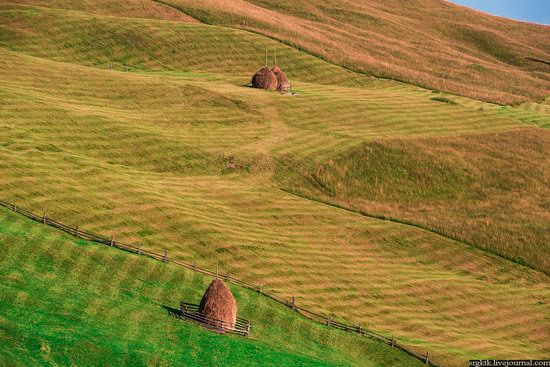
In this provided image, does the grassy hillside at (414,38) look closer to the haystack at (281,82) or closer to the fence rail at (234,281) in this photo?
the haystack at (281,82)

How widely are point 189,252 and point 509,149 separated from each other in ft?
143

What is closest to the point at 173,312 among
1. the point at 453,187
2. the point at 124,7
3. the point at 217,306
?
the point at 217,306

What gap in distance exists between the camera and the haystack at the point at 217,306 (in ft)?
155

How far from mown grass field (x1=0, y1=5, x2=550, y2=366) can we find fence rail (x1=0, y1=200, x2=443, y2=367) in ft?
4.37

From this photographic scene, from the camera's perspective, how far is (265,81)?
325ft

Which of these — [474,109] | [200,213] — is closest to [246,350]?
[200,213]

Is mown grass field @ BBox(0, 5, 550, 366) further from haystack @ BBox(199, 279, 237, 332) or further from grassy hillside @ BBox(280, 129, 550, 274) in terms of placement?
haystack @ BBox(199, 279, 237, 332)

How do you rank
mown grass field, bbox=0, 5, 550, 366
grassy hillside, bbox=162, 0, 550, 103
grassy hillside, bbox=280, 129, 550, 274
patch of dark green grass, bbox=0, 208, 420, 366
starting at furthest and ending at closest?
grassy hillside, bbox=162, 0, 550, 103 < grassy hillside, bbox=280, 129, 550, 274 < mown grass field, bbox=0, 5, 550, 366 < patch of dark green grass, bbox=0, 208, 420, 366

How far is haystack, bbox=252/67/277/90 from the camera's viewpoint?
9900 centimetres

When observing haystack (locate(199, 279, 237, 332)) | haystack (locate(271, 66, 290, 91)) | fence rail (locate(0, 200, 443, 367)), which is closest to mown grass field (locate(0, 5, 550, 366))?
fence rail (locate(0, 200, 443, 367))

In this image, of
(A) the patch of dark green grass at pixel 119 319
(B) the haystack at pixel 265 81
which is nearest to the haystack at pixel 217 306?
(A) the patch of dark green grass at pixel 119 319

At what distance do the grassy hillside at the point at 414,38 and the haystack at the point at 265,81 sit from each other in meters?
20.3

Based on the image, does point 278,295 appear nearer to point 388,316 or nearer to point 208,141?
point 388,316

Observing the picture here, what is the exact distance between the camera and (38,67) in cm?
9375
